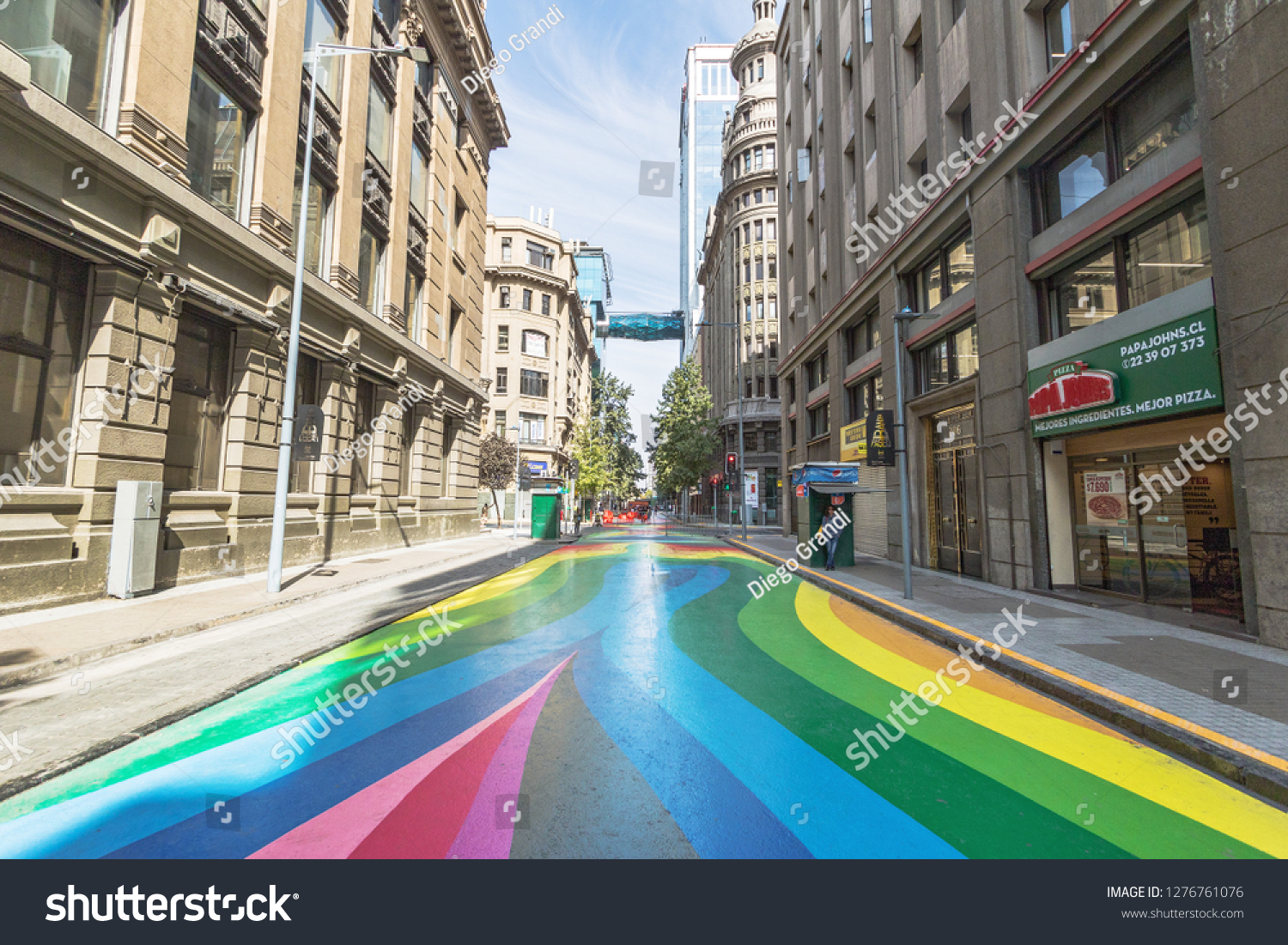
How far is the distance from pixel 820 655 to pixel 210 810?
18.5 ft

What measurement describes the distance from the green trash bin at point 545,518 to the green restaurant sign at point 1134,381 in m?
18.4

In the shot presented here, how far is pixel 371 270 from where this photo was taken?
18.5 metres

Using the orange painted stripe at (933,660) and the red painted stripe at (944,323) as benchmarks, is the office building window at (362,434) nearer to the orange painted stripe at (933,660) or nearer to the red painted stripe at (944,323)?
the orange painted stripe at (933,660)

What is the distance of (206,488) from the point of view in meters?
11.7

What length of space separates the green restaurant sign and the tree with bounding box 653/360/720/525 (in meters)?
34.3

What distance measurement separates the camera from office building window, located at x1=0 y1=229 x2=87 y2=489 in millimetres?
8039

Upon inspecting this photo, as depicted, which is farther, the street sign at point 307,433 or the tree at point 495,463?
the tree at point 495,463

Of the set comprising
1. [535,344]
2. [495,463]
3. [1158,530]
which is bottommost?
[1158,530]

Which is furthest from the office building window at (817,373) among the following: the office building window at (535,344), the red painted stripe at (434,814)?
the office building window at (535,344)

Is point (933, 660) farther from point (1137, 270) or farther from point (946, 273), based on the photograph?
point (946, 273)

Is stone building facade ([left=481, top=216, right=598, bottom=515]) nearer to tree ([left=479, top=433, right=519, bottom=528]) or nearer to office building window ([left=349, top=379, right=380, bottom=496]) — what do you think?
tree ([left=479, top=433, right=519, bottom=528])

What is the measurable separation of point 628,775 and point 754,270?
5245cm

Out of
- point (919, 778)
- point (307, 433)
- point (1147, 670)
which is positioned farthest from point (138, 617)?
point (1147, 670)

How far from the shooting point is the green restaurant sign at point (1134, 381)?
748 centimetres
